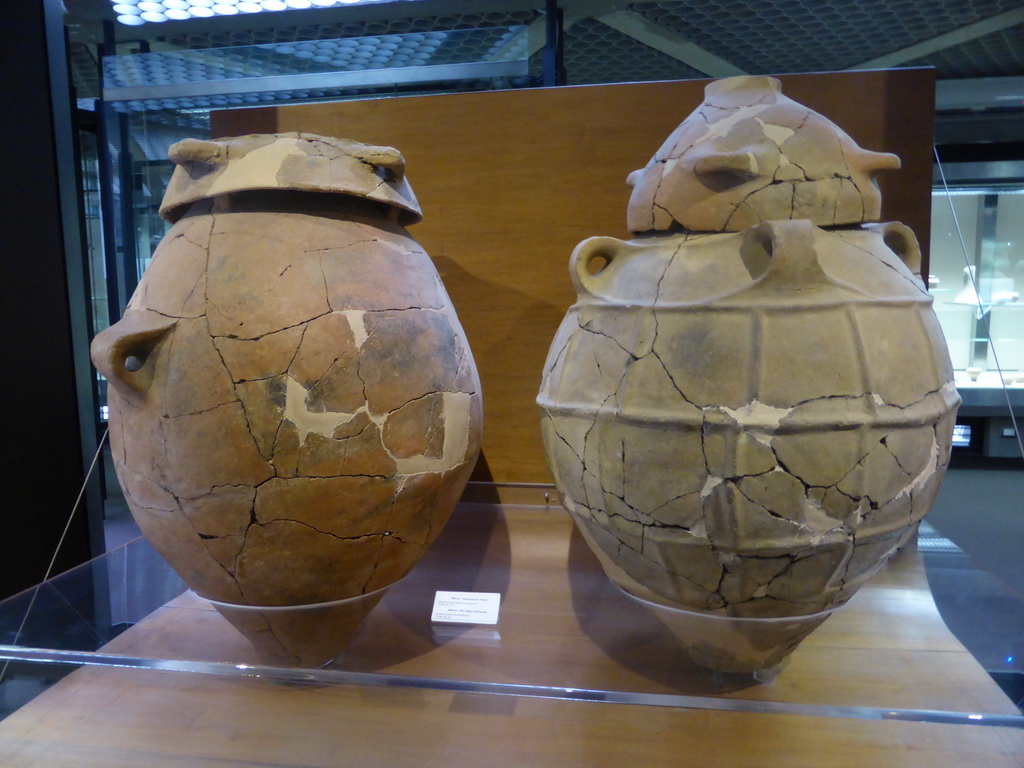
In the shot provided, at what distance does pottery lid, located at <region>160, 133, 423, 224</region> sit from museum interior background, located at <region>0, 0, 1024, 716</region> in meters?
0.70

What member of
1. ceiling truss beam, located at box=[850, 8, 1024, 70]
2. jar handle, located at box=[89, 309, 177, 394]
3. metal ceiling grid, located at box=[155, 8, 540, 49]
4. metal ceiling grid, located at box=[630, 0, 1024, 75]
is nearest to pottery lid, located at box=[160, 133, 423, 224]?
jar handle, located at box=[89, 309, 177, 394]

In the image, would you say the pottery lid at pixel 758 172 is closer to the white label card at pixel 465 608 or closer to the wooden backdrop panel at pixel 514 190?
the wooden backdrop panel at pixel 514 190

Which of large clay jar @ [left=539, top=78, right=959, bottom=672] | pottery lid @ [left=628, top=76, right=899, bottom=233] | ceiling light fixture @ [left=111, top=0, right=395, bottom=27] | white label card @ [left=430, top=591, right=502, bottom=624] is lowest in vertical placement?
white label card @ [left=430, top=591, right=502, bottom=624]

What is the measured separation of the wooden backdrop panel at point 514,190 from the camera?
1672mm

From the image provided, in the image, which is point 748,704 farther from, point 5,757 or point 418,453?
point 5,757

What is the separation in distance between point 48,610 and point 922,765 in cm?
145

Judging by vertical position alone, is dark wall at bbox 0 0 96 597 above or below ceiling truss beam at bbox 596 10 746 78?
below

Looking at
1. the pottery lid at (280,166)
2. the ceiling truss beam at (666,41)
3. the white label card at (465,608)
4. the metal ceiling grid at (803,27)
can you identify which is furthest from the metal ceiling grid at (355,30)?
the white label card at (465,608)

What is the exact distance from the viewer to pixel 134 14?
6.17ft

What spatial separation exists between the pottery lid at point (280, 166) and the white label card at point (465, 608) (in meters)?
0.74

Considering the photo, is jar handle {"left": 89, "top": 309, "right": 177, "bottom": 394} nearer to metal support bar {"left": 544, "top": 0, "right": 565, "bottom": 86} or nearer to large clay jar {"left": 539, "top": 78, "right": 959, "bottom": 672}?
large clay jar {"left": 539, "top": 78, "right": 959, "bottom": 672}

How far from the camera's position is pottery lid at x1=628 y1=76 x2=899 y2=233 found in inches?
38.3

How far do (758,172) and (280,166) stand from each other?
26.9 inches

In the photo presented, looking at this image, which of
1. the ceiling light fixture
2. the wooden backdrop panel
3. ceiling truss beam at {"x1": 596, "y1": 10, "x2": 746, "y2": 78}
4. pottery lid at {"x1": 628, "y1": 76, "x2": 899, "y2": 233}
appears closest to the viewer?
pottery lid at {"x1": 628, "y1": 76, "x2": 899, "y2": 233}
